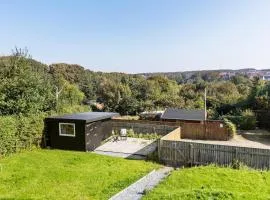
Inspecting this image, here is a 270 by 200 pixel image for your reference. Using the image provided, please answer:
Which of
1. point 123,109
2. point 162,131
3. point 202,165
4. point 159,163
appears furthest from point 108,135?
point 123,109

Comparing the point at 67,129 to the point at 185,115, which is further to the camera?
the point at 185,115

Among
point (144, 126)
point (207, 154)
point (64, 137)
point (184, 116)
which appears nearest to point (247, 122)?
point (184, 116)

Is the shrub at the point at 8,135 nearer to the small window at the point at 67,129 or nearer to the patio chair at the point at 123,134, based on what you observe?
the small window at the point at 67,129

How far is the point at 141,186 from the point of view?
10.1 m

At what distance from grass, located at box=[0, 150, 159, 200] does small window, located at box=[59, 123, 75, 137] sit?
151cm

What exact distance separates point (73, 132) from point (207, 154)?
7.76 meters

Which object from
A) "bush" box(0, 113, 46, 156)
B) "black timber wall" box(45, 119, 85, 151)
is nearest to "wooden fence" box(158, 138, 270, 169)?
"black timber wall" box(45, 119, 85, 151)

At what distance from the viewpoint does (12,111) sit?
17.8 m

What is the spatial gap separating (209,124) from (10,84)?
1378 cm

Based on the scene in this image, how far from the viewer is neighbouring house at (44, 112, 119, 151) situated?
16641mm

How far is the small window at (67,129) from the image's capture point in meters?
17.0

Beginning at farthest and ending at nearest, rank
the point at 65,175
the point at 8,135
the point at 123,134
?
the point at 123,134
the point at 8,135
the point at 65,175

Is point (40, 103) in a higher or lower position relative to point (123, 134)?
higher

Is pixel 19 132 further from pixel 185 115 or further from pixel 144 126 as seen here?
pixel 185 115
